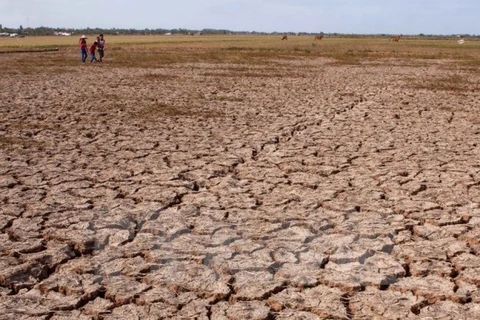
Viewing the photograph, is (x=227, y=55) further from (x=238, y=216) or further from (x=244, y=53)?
(x=238, y=216)

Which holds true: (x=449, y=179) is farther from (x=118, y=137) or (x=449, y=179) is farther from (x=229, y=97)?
(x=229, y=97)

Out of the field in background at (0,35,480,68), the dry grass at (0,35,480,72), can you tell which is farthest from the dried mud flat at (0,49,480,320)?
the field in background at (0,35,480,68)

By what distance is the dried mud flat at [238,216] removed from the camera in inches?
130

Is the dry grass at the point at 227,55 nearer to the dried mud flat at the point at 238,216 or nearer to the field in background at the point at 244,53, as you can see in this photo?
the field in background at the point at 244,53

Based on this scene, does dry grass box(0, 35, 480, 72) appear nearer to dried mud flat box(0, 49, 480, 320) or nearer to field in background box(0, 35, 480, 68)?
field in background box(0, 35, 480, 68)

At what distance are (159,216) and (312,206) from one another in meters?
1.32

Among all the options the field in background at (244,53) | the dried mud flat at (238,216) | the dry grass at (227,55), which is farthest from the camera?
the field in background at (244,53)

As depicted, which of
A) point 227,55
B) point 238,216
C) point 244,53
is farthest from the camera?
point 244,53

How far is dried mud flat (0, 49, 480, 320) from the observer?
3295 millimetres

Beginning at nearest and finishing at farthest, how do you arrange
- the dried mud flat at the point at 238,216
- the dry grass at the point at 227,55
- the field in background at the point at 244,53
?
the dried mud flat at the point at 238,216 < the dry grass at the point at 227,55 < the field in background at the point at 244,53

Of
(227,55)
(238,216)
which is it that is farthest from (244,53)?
(238,216)

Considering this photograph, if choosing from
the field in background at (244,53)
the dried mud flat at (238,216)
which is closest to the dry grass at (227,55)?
the field in background at (244,53)

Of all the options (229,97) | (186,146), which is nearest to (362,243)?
(186,146)

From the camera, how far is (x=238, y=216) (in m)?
4.68
